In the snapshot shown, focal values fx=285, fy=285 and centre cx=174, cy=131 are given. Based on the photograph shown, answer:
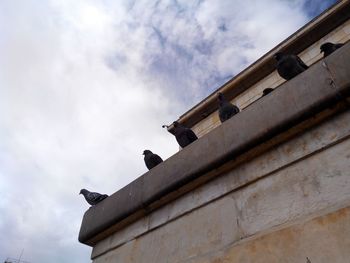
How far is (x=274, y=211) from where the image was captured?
79.7 inches

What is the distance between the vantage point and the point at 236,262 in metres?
2.00

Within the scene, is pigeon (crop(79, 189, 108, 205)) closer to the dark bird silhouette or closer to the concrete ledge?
the concrete ledge

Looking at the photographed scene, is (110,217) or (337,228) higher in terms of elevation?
(110,217)

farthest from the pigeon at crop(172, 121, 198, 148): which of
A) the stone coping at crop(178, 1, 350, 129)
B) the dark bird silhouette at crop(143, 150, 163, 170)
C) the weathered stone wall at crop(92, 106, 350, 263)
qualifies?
the stone coping at crop(178, 1, 350, 129)

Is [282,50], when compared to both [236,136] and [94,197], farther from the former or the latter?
[94,197]

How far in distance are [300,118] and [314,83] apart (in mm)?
279

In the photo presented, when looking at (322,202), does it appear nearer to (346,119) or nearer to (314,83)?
(346,119)

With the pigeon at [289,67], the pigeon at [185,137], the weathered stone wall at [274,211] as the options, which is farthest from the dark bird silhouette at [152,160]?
the pigeon at [289,67]

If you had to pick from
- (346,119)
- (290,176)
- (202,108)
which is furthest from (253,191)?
(202,108)

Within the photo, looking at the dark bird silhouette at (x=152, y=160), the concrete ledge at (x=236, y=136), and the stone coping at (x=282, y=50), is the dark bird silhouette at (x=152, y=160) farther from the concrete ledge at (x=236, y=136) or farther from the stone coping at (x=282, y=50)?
the stone coping at (x=282, y=50)

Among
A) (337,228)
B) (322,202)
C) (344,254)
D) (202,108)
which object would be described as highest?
(202,108)

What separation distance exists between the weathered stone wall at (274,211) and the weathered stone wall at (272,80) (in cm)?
524

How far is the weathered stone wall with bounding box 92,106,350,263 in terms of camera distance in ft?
5.72

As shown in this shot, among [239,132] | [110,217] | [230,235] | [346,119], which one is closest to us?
[346,119]
